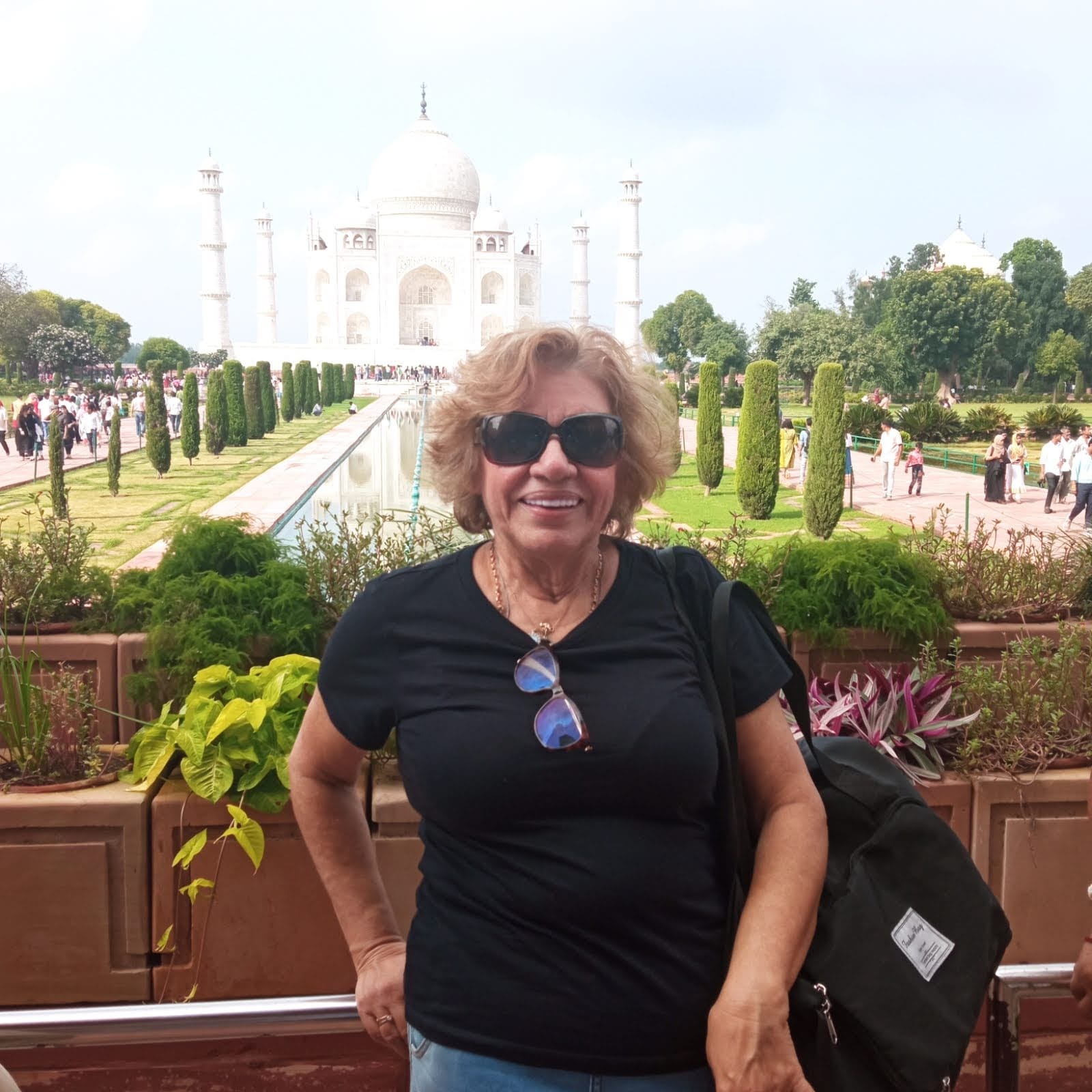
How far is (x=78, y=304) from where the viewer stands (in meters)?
47.6

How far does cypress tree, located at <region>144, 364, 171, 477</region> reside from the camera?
15.1 metres

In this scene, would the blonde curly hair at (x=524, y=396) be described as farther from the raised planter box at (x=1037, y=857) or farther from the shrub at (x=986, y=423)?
the shrub at (x=986, y=423)

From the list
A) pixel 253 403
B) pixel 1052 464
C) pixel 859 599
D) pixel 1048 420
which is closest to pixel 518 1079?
pixel 859 599

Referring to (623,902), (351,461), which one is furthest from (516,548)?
(351,461)

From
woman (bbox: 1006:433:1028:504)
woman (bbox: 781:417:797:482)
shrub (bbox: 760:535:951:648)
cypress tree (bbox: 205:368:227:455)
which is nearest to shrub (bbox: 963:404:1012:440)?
woman (bbox: 781:417:797:482)

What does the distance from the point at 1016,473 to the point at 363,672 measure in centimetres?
1400

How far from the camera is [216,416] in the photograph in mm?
19203

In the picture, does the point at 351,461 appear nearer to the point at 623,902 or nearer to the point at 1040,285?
the point at 623,902

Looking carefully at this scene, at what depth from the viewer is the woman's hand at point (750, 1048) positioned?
0.99 meters

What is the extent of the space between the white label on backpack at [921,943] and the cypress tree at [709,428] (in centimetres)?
1293

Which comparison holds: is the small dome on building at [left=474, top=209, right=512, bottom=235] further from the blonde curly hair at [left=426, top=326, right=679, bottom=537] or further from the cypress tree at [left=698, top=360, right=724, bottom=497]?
the blonde curly hair at [left=426, top=326, right=679, bottom=537]

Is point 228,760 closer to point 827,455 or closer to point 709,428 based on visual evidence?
point 827,455

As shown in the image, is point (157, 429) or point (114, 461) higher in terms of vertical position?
point (157, 429)

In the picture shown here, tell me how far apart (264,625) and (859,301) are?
47.3m
